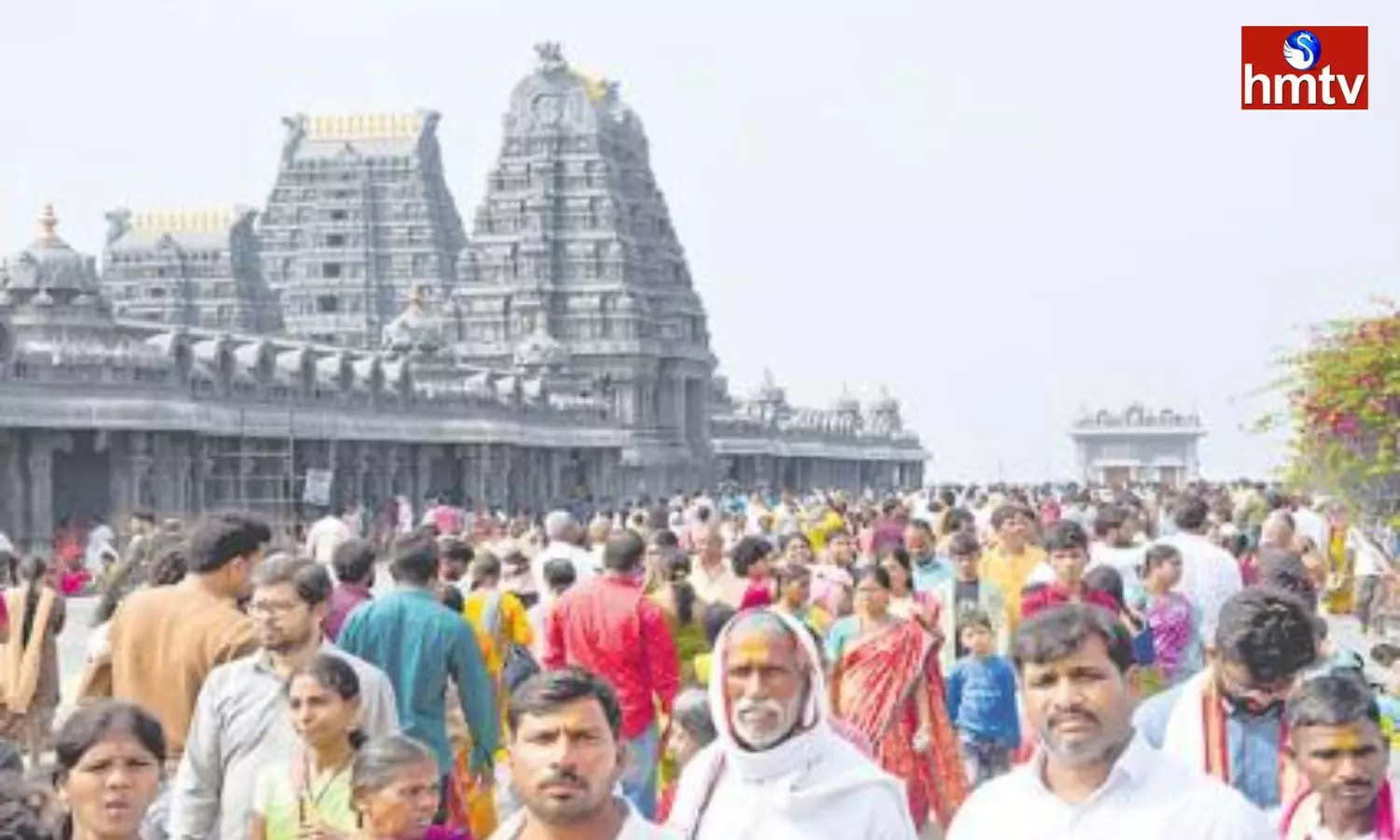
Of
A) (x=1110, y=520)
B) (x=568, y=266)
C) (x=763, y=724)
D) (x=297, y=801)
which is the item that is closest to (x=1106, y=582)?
(x=1110, y=520)

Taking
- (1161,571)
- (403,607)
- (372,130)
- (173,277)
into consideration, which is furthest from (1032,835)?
(372,130)

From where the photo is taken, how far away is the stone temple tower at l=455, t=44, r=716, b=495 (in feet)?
232

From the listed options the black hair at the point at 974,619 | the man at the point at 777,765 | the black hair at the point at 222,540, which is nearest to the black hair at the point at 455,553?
the black hair at the point at 974,619

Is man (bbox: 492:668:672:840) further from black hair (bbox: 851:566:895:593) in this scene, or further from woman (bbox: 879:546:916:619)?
woman (bbox: 879:546:916:619)

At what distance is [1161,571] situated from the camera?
9.95m

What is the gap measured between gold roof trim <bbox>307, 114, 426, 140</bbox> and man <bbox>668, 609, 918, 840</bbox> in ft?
263

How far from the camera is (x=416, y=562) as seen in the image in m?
8.18

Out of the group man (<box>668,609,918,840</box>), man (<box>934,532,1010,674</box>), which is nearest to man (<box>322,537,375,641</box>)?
man (<box>934,532,1010,674</box>)

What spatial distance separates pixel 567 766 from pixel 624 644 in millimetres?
4630

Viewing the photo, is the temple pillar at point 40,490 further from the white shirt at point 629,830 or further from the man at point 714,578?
the white shirt at point 629,830

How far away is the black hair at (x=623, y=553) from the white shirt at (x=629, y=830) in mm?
4567

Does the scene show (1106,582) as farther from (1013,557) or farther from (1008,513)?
(1008,513)

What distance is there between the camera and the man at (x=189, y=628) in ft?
23.4

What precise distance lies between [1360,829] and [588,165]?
67.0m
